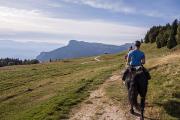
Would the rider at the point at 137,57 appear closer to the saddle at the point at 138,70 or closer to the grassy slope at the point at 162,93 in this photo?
the saddle at the point at 138,70

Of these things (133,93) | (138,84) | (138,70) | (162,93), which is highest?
(138,70)

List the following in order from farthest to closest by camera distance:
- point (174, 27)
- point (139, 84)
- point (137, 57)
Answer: point (174, 27) → point (137, 57) → point (139, 84)

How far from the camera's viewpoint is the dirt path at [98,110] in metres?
23.1

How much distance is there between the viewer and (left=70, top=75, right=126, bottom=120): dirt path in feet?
75.9

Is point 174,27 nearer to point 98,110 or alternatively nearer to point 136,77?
point 98,110

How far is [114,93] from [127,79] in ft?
19.6

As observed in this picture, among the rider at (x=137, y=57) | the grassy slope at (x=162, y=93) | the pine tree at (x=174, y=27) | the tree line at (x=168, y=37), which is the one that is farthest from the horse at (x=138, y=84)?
the pine tree at (x=174, y=27)

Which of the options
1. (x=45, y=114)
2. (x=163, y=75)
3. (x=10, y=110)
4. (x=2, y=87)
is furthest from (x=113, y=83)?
(x=2, y=87)

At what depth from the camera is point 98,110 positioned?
2461cm

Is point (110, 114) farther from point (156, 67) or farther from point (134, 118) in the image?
point (156, 67)

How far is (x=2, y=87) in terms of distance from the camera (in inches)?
2069

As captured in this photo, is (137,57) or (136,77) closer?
(136,77)

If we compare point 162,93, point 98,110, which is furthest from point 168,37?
point 98,110

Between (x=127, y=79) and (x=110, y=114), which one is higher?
(x=127, y=79)
